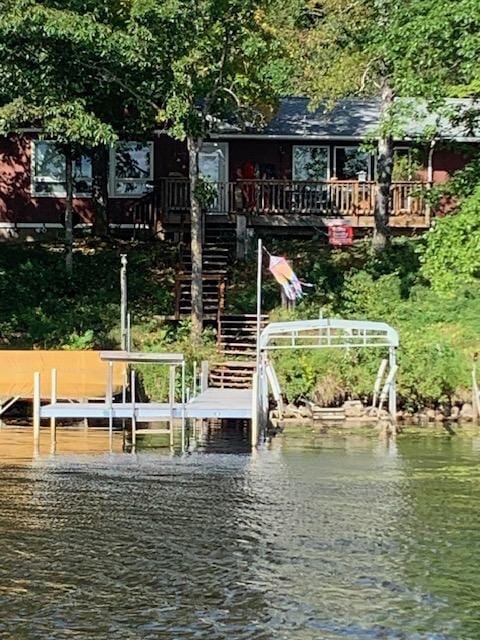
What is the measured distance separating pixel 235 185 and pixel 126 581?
2223 cm

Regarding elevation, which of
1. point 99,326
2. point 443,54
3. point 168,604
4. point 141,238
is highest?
point 443,54

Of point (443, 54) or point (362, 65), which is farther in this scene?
point (362, 65)

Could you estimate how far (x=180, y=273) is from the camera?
1206 inches

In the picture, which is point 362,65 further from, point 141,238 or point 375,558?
point 375,558

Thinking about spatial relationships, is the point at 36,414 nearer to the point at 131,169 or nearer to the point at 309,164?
the point at 131,169

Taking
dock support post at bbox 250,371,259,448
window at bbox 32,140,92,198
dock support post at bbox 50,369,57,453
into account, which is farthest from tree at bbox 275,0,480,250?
dock support post at bbox 50,369,57,453

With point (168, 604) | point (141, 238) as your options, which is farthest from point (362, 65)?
point (168, 604)

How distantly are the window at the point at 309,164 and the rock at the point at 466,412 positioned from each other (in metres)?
12.1

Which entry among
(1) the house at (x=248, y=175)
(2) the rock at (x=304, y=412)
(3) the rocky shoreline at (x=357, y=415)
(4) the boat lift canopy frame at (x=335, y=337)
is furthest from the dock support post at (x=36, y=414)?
(1) the house at (x=248, y=175)

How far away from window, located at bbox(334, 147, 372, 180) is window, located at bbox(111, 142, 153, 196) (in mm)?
5814

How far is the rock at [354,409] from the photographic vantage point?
25656 millimetres

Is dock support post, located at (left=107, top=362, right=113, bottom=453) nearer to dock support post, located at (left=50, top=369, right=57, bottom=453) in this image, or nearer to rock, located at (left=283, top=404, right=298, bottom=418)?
dock support post, located at (left=50, top=369, right=57, bottom=453)

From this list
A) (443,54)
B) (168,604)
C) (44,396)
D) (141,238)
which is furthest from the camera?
(141,238)

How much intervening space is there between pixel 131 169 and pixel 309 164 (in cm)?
554
